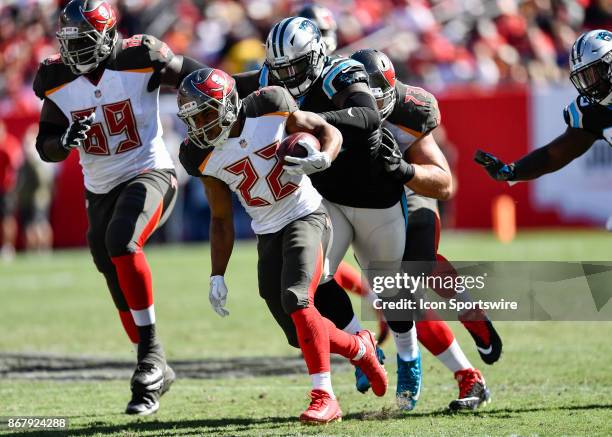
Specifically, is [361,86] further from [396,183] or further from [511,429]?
[511,429]

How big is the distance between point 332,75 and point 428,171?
65cm

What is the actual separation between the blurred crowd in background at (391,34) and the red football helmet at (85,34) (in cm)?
930

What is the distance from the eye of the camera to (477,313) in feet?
19.1

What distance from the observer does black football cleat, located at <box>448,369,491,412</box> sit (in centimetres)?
533

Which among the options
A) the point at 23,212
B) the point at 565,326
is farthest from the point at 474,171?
the point at 565,326

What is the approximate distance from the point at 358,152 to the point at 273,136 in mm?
517

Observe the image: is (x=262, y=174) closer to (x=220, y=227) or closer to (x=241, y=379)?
(x=220, y=227)

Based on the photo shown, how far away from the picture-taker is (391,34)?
1628 centimetres

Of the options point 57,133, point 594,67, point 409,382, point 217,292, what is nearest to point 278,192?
point 217,292

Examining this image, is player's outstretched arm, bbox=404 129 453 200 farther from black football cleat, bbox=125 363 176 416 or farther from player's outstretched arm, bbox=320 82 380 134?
black football cleat, bbox=125 363 176 416

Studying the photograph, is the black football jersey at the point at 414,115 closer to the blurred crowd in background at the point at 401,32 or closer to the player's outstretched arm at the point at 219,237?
the player's outstretched arm at the point at 219,237

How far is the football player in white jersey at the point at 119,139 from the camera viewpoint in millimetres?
5676

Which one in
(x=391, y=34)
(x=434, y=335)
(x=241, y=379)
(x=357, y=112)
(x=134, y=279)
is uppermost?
(x=391, y=34)

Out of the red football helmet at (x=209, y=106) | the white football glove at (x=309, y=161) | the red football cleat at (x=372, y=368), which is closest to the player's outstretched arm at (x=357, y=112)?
the white football glove at (x=309, y=161)
